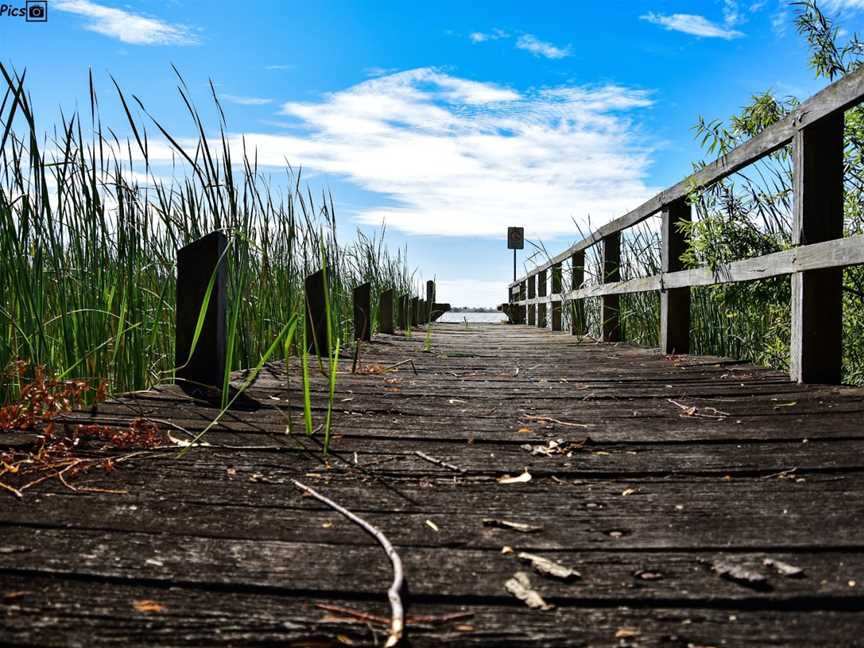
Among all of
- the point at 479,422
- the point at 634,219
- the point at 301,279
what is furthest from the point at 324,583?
the point at 634,219

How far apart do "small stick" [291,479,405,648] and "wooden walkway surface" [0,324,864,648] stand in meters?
0.02

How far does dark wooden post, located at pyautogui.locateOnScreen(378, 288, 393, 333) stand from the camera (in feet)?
24.1

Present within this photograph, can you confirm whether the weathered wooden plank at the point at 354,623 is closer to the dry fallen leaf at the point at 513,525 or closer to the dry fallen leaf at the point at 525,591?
the dry fallen leaf at the point at 525,591

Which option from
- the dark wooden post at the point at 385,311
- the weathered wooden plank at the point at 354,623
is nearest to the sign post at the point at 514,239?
the dark wooden post at the point at 385,311

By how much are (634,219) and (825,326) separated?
254 cm

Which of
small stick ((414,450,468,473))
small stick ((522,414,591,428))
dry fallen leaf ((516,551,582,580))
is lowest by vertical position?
dry fallen leaf ((516,551,582,580))

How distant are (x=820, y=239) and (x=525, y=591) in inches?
96.0

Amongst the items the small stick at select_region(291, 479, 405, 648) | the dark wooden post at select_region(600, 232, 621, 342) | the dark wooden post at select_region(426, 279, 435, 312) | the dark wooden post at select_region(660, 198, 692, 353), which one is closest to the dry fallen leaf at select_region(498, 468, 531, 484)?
the small stick at select_region(291, 479, 405, 648)

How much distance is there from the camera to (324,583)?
3.09 feet

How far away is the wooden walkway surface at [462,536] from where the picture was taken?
840mm

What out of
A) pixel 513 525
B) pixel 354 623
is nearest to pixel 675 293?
pixel 513 525

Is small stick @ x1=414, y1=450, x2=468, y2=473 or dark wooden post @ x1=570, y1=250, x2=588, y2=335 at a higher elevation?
dark wooden post @ x1=570, y1=250, x2=588, y2=335

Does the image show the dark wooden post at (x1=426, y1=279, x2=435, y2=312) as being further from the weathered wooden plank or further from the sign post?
the weathered wooden plank

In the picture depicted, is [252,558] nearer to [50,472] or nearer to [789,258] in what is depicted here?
[50,472]
